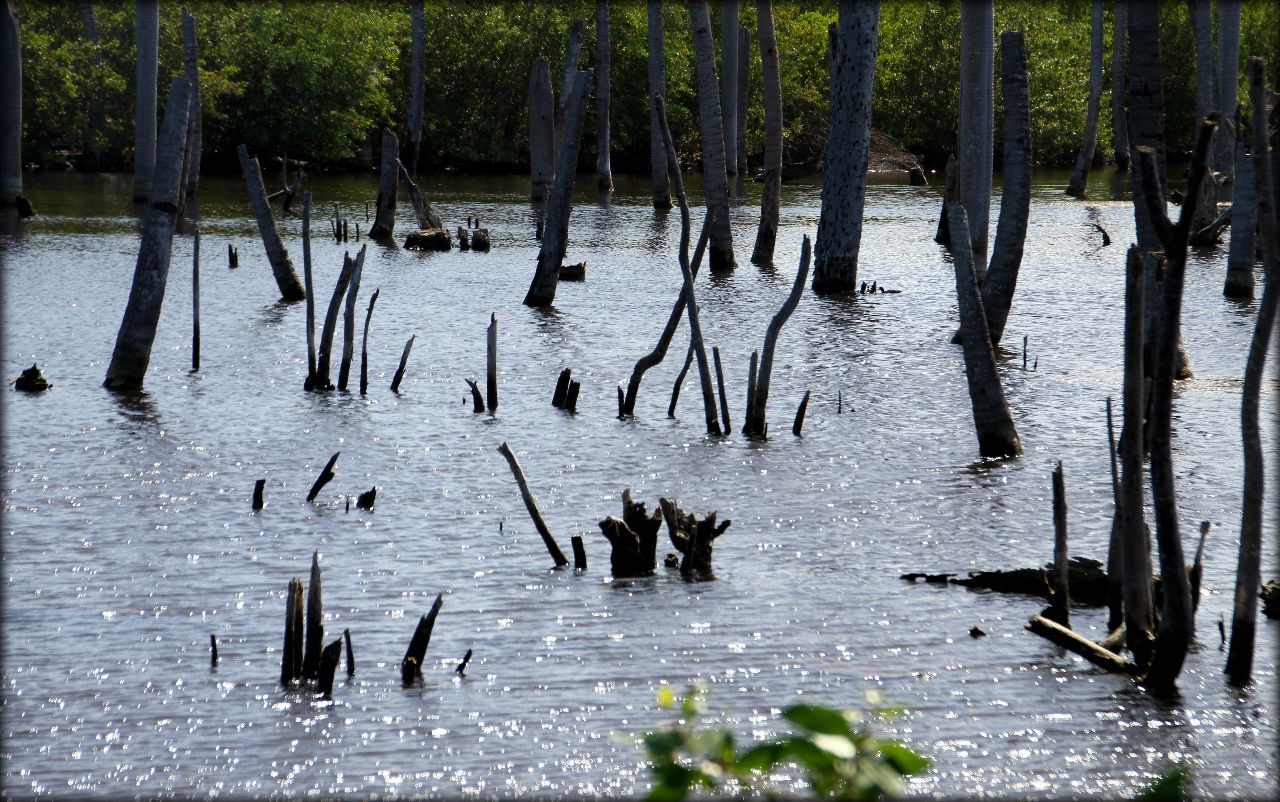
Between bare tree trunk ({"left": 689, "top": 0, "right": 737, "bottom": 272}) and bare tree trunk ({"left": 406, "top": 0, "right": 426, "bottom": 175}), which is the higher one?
bare tree trunk ({"left": 406, "top": 0, "right": 426, "bottom": 175})

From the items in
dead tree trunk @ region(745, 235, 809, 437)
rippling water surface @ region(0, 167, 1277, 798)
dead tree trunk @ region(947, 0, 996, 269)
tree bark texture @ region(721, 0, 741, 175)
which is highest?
tree bark texture @ region(721, 0, 741, 175)

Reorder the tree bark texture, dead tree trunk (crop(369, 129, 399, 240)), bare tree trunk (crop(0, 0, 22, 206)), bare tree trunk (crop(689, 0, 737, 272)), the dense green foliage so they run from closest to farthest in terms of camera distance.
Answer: bare tree trunk (crop(689, 0, 737, 272)), dead tree trunk (crop(369, 129, 399, 240)), bare tree trunk (crop(0, 0, 22, 206)), the tree bark texture, the dense green foliage

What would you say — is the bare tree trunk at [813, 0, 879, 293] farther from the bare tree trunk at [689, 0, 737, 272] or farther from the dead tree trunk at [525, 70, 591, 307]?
the dead tree trunk at [525, 70, 591, 307]

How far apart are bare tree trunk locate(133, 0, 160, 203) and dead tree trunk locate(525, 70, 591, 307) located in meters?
13.6

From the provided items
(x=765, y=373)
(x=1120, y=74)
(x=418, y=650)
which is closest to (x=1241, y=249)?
(x=765, y=373)

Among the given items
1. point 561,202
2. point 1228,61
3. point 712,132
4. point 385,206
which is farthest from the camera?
point 385,206

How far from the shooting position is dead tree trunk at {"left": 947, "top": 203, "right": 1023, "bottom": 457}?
10.1 m

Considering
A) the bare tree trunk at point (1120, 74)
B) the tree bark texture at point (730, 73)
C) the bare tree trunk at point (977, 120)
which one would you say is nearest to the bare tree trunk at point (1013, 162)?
the bare tree trunk at point (977, 120)

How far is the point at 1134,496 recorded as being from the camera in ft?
20.8

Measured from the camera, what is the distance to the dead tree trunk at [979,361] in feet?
33.2

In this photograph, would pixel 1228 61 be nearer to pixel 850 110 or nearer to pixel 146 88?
pixel 850 110

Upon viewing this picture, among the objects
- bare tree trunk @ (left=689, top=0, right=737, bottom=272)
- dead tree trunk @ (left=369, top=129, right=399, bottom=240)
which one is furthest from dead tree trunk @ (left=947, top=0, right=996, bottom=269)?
dead tree trunk @ (left=369, top=129, right=399, bottom=240)

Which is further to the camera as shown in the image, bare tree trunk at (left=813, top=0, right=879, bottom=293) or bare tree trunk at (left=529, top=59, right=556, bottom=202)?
bare tree trunk at (left=529, top=59, right=556, bottom=202)

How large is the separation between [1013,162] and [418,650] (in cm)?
950
